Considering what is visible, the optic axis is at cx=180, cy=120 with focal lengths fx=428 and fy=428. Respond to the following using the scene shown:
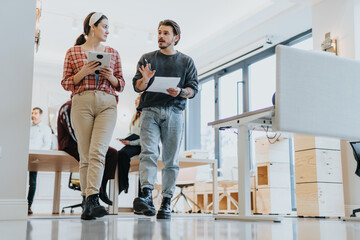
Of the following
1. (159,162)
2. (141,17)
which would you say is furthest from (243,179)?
(141,17)

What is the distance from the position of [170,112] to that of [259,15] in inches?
137

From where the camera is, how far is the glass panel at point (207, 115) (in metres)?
7.74

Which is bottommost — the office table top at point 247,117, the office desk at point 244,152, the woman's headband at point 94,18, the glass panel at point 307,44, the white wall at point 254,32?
the office desk at point 244,152

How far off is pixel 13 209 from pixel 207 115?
19.4ft

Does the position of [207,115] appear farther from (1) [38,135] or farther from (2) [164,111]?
(2) [164,111]

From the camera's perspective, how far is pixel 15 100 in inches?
95.3

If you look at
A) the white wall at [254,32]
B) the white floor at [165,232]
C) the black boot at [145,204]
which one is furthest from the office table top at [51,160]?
the white wall at [254,32]

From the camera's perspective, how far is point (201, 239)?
3.56ft

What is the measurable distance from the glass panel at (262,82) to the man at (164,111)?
399 cm

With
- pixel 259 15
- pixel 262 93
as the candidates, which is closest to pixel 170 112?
pixel 259 15

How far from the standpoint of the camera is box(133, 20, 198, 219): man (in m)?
2.58

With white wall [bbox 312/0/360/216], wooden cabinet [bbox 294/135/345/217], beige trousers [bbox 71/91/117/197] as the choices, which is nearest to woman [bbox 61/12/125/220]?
beige trousers [bbox 71/91/117/197]

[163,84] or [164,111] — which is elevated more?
A: [163,84]

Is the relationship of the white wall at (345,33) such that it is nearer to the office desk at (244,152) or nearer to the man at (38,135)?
the office desk at (244,152)
